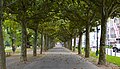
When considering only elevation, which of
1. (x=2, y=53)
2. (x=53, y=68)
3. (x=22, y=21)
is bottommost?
(x=53, y=68)

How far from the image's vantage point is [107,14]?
83.8 ft

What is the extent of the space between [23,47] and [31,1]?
453cm

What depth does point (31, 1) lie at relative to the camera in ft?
87.8

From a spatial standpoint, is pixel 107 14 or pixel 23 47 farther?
pixel 23 47

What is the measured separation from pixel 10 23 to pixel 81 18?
15.7 meters

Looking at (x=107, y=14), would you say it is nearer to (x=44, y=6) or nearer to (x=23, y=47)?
(x=44, y=6)

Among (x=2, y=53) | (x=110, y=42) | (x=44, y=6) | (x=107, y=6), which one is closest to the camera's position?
(x=2, y=53)

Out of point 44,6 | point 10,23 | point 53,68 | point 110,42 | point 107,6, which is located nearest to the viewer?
point 53,68

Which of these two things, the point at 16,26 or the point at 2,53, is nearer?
the point at 2,53

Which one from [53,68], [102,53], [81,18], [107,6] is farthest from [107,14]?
[81,18]

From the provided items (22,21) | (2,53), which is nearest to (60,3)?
(22,21)

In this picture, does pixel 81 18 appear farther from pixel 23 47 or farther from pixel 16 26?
pixel 16 26

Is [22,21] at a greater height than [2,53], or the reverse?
[22,21]

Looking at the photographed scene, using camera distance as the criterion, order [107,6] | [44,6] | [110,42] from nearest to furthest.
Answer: [107,6] < [44,6] < [110,42]
